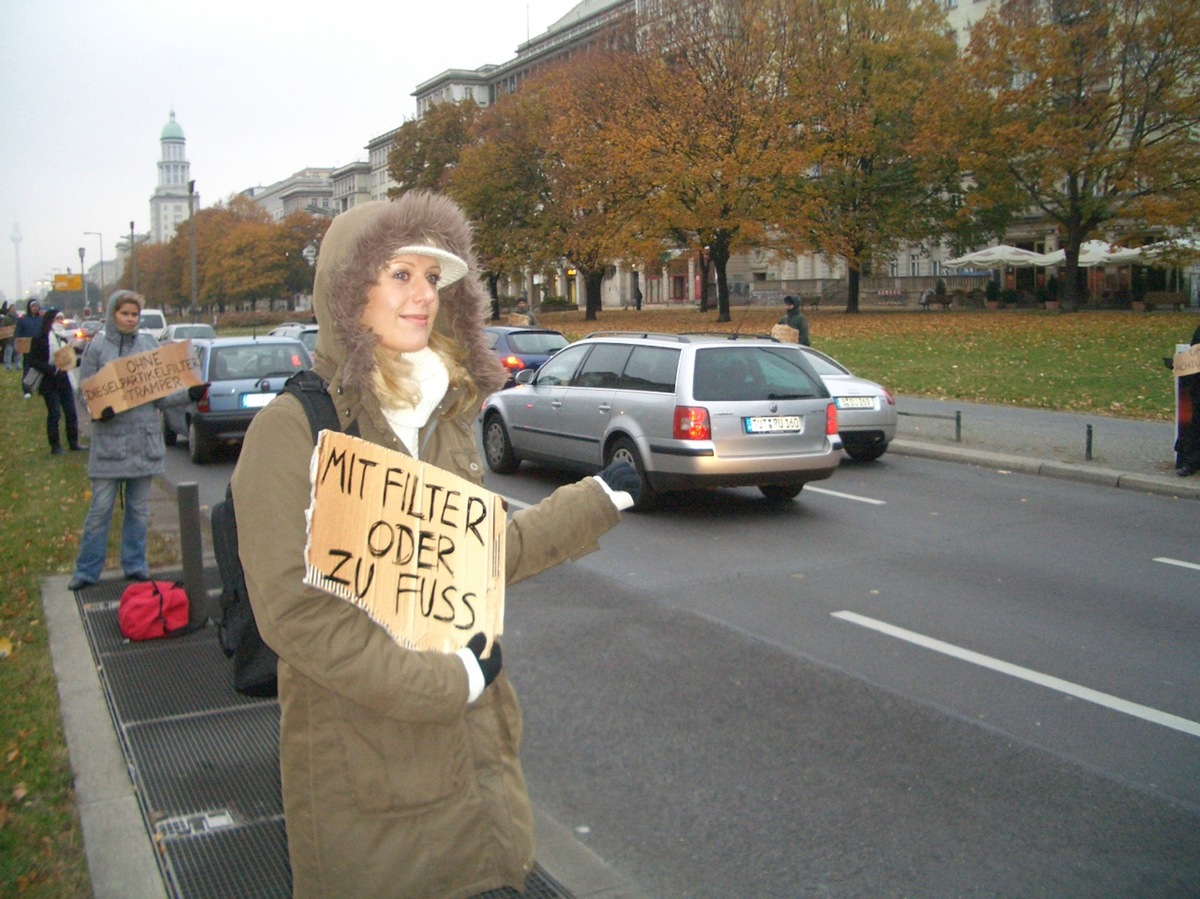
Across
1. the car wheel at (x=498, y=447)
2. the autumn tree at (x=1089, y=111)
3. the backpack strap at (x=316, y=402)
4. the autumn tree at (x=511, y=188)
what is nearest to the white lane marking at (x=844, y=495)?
the car wheel at (x=498, y=447)

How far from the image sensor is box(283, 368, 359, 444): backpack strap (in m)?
2.10

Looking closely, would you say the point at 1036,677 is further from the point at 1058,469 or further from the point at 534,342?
the point at 534,342

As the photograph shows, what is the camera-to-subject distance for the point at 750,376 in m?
10.9

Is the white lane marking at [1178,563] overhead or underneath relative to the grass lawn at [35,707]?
underneath

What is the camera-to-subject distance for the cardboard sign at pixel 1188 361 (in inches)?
472

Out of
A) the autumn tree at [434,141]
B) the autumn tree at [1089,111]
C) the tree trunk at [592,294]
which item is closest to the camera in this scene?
the autumn tree at [1089,111]

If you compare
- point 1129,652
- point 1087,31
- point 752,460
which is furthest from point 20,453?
point 1087,31

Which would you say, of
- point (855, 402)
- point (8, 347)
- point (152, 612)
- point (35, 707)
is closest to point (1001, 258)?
point (8, 347)

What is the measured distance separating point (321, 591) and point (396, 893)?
0.58m

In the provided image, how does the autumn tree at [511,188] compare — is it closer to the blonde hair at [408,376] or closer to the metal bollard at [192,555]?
the metal bollard at [192,555]

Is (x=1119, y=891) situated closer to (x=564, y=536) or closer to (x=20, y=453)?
(x=564, y=536)

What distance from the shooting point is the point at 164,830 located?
13.4 feet

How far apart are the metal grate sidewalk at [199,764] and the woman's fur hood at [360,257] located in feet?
4.05

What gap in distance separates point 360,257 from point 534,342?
20.5m
